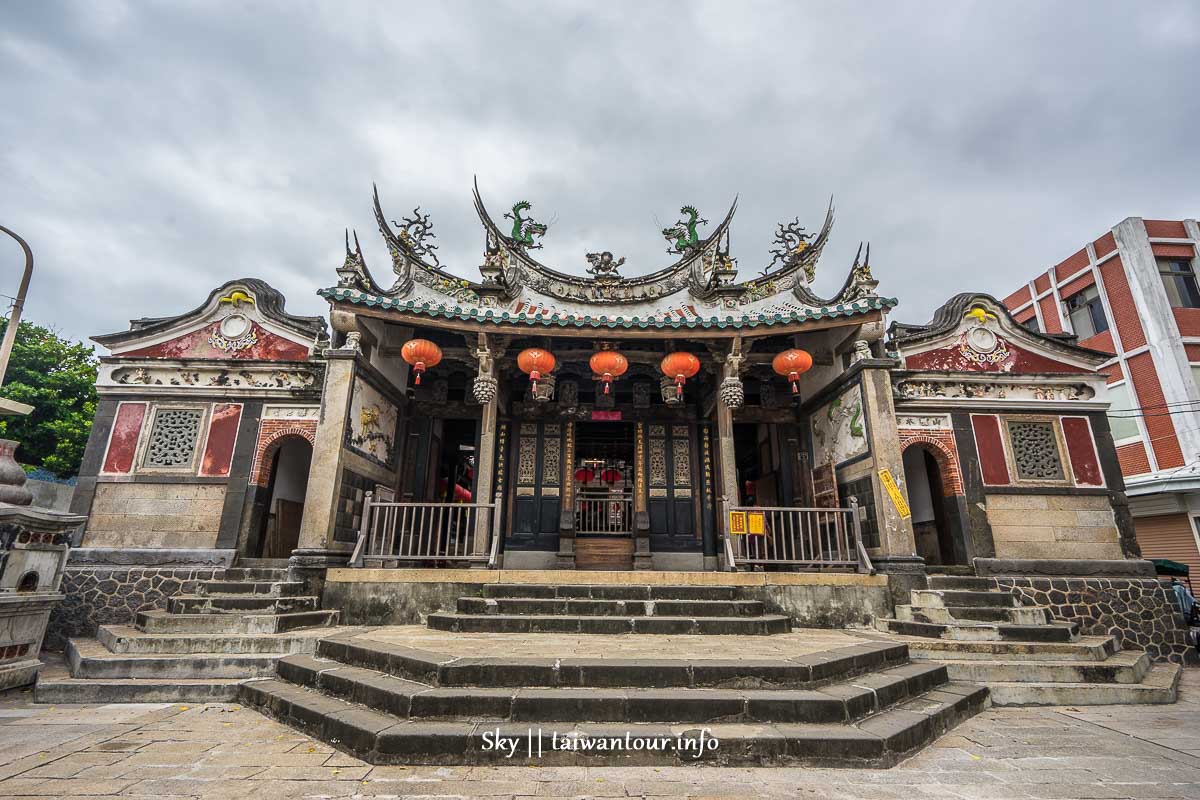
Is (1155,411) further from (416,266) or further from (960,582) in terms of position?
(416,266)

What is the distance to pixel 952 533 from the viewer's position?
880cm

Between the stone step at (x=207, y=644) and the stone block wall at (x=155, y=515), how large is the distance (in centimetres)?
255

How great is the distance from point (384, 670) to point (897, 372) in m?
8.89

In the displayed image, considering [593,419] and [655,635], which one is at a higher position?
[593,419]

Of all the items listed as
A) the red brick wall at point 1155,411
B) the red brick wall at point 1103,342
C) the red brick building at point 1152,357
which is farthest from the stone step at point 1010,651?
the red brick wall at point 1103,342

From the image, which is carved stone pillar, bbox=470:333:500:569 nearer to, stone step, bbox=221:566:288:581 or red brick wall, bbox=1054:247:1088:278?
stone step, bbox=221:566:288:581

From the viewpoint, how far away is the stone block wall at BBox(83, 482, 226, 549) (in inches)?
A: 317

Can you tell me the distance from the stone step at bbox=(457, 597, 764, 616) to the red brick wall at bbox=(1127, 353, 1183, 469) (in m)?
16.5

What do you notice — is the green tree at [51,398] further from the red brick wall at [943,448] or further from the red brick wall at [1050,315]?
the red brick wall at [1050,315]

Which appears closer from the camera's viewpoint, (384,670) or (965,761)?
(965,761)

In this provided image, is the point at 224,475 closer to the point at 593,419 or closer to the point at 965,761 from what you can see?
the point at 593,419

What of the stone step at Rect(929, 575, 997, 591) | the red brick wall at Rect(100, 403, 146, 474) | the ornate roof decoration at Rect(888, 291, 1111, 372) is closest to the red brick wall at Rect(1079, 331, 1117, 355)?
the ornate roof decoration at Rect(888, 291, 1111, 372)

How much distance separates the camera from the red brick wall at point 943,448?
887 centimetres

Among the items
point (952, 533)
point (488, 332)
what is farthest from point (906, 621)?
point (488, 332)
